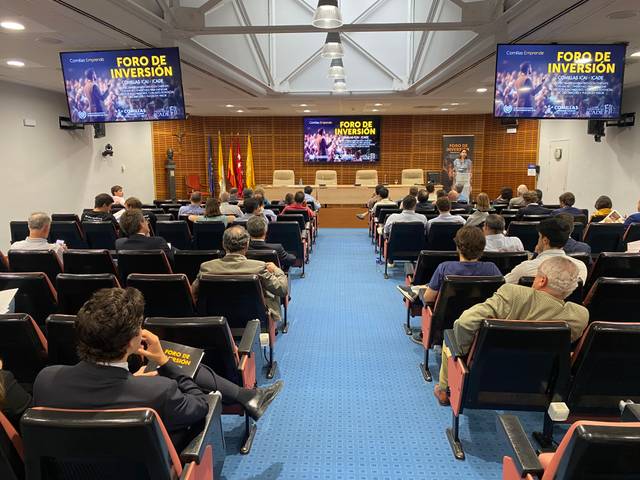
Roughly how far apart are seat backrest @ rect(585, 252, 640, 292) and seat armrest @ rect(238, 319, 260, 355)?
9.09ft

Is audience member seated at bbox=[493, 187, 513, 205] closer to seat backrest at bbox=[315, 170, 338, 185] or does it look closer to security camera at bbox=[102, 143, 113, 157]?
seat backrest at bbox=[315, 170, 338, 185]

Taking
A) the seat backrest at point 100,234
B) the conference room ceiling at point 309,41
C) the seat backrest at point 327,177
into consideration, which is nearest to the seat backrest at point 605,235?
the conference room ceiling at point 309,41

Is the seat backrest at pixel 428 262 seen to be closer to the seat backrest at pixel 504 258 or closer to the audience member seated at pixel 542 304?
the seat backrest at pixel 504 258

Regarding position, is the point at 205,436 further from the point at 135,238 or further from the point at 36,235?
the point at 36,235

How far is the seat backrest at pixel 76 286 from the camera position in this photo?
2963 mm

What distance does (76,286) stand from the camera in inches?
118

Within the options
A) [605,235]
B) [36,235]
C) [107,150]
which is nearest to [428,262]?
[605,235]

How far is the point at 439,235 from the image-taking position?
5738 mm

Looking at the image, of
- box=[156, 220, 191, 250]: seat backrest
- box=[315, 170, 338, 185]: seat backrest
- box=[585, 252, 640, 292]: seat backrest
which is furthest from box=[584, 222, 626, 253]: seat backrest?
box=[315, 170, 338, 185]: seat backrest

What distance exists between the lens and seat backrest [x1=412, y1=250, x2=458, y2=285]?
3842 mm

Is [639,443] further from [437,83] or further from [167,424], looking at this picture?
[437,83]

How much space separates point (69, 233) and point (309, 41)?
748 cm

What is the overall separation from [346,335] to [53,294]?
97.5 inches

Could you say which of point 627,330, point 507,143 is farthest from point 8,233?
point 507,143
